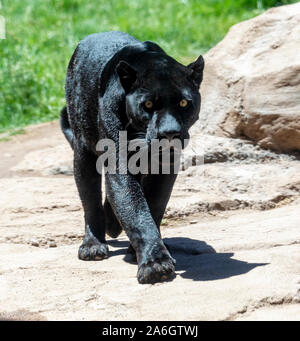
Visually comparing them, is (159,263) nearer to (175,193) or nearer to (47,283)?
(47,283)

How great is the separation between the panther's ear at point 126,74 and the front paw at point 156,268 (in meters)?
0.97

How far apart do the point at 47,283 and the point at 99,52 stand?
5.20ft

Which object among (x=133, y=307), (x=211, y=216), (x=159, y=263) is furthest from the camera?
(x=211, y=216)

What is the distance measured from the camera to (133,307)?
3676 mm

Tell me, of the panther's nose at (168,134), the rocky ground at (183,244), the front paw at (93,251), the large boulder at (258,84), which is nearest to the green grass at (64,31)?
the rocky ground at (183,244)

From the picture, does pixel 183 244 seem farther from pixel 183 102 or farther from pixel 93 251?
pixel 183 102

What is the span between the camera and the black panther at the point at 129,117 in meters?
4.07

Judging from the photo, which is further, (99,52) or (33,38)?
(33,38)

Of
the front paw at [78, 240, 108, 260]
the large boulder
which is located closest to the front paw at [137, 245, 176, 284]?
the front paw at [78, 240, 108, 260]

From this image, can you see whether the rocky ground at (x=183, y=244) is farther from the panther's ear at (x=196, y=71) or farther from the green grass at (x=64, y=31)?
the green grass at (x=64, y=31)

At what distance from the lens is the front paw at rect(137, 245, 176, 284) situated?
4035 millimetres

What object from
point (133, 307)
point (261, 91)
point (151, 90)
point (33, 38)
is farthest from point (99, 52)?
point (33, 38)

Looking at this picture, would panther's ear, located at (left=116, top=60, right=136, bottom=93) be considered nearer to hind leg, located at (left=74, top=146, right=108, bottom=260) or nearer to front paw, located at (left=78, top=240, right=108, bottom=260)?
hind leg, located at (left=74, top=146, right=108, bottom=260)

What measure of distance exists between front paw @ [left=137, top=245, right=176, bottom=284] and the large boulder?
2968mm
